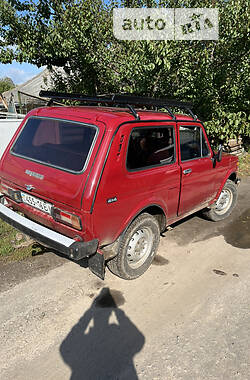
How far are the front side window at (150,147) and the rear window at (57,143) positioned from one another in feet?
1.68

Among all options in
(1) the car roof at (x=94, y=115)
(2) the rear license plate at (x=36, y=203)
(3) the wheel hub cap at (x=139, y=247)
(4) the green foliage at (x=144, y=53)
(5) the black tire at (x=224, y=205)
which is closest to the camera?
(1) the car roof at (x=94, y=115)

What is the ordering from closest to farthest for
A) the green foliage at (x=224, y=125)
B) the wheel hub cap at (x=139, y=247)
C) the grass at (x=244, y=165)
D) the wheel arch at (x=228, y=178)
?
the wheel hub cap at (x=139, y=247), the wheel arch at (x=228, y=178), the green foliage at (x=224, y=125), the grass at (x=244, y=165)

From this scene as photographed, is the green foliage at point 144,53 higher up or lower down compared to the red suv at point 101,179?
higher up

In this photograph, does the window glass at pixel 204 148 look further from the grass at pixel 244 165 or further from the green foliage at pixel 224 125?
the grass at pixel 244 165

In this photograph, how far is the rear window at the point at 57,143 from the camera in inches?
106

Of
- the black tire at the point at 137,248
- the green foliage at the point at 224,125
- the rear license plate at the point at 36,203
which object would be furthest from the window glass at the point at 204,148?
the green foliage at the point at 224,125

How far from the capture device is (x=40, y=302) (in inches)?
114

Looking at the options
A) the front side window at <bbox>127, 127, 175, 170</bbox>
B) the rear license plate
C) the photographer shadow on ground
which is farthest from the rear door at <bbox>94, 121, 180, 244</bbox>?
the photographer shadow on ground

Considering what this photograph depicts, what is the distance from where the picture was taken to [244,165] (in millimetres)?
8969

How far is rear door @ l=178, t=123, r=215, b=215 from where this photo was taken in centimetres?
371

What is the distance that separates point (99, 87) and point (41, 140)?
5.69 metres

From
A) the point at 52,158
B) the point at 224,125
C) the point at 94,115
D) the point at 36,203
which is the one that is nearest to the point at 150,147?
the point at 94,115

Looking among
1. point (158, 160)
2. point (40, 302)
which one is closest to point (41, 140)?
point (158, 160)

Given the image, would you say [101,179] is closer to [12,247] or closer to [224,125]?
[12,247]
